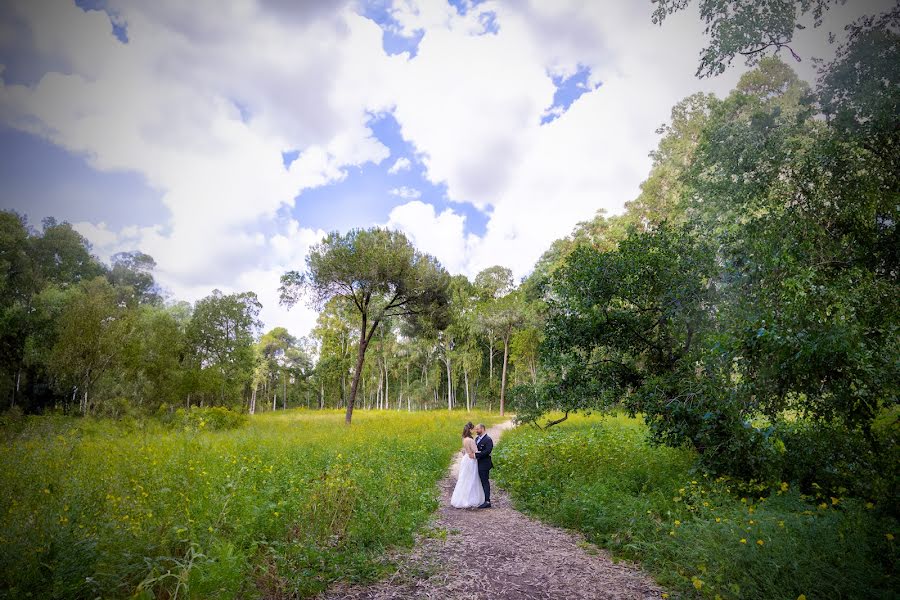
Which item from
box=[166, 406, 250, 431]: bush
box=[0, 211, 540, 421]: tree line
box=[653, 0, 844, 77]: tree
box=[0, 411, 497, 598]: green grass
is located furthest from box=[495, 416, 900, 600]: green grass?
box=[166, 406, 250, 431]: bush

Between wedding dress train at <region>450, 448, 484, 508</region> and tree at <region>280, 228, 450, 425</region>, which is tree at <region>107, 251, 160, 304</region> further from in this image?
wedding dress train at <region>450, 448, 484, 508</region>

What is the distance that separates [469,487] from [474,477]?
0.26m

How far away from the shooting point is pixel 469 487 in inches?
385

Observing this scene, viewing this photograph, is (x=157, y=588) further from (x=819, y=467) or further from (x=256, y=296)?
(x=256, y=296)

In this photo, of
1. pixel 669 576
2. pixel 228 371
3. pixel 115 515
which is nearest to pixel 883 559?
pixel 669 576

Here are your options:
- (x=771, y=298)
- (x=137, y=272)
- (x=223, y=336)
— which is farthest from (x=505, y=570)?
(x=137, y=272)

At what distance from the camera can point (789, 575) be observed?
4.12 metres

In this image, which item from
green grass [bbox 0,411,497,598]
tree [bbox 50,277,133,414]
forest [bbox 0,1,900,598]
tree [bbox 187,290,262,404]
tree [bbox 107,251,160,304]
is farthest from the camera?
tree [bbox 107,251,160,304]

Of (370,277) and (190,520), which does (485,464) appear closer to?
(190,520)

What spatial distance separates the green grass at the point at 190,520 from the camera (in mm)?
3449

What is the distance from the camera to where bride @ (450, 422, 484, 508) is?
9.63 metres

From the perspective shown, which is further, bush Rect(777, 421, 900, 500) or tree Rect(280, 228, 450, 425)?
tree Rect(280, 228, 450, 425)

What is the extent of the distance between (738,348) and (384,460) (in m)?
8.80

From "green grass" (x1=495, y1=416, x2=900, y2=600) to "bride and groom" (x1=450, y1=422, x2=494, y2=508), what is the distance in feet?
3.40
